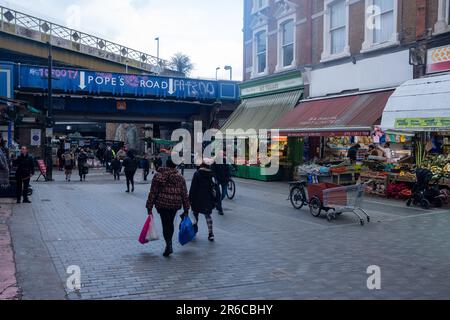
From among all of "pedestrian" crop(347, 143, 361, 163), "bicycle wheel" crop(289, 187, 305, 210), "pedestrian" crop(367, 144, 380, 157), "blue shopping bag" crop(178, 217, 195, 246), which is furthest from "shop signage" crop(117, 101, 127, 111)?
"blue shopping bag" crop(178, 217, 195, 246)

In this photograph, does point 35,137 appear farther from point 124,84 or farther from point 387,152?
point 387,152

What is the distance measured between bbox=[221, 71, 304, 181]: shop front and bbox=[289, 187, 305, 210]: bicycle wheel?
28.8 feet

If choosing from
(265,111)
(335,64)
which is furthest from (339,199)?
(265,111)

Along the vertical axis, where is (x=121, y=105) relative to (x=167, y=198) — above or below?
above

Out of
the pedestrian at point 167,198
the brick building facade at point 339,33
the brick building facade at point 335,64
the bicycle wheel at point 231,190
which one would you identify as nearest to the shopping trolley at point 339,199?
the brick building facade at point 335,64

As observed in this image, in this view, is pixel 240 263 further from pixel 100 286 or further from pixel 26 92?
pixel 26 92

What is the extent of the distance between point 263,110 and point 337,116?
23.6ft

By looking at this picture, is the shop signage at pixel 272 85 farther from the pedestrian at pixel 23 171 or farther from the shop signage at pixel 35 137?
the shop signage at pixel 35 137

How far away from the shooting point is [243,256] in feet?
25.4

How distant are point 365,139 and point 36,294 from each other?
14.9 meters

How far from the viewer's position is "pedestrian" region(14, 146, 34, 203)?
13.8 m

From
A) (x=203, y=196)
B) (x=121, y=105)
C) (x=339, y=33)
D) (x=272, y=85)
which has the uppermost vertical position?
(x=339, y=33)

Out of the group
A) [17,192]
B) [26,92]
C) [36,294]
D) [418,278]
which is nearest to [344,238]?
[418,278]

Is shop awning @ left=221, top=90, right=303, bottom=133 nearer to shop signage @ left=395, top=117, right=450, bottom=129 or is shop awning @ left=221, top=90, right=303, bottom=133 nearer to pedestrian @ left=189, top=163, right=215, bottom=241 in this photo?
shop signage @ left=395, top=117, right=450, bottom=129
